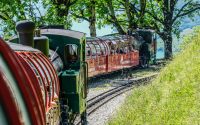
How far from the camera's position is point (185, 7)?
48.4m

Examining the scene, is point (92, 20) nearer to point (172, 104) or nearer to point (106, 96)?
point (106, 96)

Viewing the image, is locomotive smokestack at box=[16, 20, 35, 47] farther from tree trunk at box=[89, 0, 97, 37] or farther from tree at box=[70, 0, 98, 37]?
tree trunk at box=[89, 0, 97, 37]

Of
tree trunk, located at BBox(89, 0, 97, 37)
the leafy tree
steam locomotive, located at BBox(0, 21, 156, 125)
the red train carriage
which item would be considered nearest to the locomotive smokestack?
steam locomotive, located at BBox(0, 21, 156, 125)

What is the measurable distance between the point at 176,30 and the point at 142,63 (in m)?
9.78

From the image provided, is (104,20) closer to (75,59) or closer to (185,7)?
(185,7)

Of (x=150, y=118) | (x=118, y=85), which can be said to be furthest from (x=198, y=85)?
(x=118, y=85)

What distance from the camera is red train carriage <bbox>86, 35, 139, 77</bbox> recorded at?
27.7 meters

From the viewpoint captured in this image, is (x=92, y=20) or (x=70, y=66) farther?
(x=92, y=20)

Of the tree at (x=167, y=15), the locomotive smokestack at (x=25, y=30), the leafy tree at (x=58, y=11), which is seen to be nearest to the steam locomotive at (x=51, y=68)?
the locomotive smokestack at (x=25, y=30)

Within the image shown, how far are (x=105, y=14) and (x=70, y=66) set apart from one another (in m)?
31.2

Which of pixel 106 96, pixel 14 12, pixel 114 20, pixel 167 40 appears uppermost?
pixel 14 12

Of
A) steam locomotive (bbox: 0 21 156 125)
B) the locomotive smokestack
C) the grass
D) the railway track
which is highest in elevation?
the locomotive smokestack

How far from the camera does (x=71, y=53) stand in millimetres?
12141

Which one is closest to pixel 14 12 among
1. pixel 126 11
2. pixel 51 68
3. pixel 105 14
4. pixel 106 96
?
pixel 105 14
